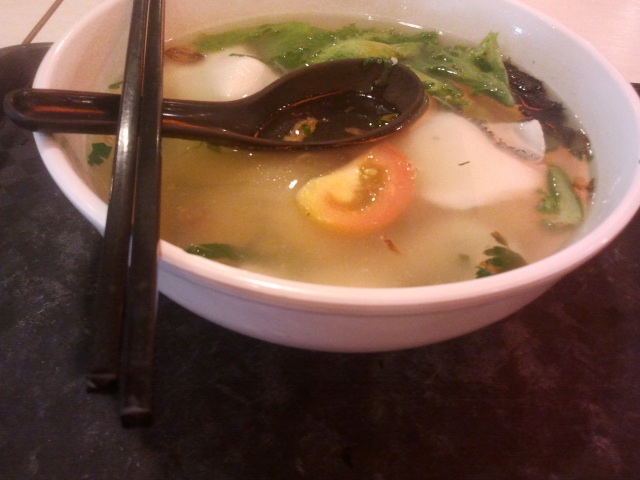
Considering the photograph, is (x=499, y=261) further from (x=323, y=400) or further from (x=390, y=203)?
(x=323, y=400)

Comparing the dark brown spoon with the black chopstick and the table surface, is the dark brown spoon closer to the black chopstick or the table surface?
the black chopstick

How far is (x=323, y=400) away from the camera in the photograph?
0.78 m

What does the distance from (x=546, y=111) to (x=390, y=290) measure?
89 centimetres

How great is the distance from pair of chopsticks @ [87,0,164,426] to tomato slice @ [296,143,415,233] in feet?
1.11

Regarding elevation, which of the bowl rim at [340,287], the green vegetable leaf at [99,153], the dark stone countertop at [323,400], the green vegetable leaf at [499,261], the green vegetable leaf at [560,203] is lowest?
the dark stone countertop at [323,400]

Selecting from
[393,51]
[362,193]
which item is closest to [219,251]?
[362,193]

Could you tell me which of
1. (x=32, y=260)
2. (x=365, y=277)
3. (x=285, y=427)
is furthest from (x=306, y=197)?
(x=32, y=260)

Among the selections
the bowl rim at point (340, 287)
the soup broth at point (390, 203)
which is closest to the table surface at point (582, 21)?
the soup broth at point (390, 203)

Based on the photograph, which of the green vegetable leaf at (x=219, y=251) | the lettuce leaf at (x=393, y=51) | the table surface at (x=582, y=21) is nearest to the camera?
the green vegetable leaf at (x=219, y=251)

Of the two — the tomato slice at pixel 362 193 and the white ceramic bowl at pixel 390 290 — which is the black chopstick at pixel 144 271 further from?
the tomato slice at pixel 362 193

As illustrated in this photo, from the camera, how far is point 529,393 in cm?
80

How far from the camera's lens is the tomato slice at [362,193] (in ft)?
3.10

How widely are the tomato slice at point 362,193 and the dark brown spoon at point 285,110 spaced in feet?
0.19

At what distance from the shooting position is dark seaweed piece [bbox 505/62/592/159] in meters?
1.13
